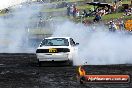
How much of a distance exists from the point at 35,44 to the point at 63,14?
8.55 metres

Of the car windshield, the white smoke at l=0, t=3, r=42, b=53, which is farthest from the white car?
the white smoke at l=0, t=3, r=42, b=53

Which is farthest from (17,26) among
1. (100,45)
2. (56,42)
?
(56,42)

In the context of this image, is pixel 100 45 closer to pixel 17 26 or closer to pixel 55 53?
pixel 55 53

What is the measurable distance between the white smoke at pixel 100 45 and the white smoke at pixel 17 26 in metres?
3.30

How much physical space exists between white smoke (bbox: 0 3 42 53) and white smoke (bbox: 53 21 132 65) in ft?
10.8

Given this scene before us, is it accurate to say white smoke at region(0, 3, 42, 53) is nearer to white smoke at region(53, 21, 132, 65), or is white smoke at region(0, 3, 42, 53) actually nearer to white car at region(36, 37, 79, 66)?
white smoke at region(53, 21, 132, 65)

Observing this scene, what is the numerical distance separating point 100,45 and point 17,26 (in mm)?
16419

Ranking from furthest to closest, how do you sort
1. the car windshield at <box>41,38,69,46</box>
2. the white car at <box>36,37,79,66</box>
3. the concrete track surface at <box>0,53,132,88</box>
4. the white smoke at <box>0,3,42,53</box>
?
the white smoke at <box>0,3,42,53</box>
the car windshield at <box>41,38,69,46</box>
the white car at <box>36,37,79,66</box>
the concrete track surface at <box>0,53,132,88</box>

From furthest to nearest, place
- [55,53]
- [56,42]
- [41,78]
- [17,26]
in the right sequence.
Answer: [17,26] < [56,42] < [55,53] < [41,78]

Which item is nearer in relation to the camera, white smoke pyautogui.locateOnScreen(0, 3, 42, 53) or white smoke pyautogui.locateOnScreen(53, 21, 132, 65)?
white smoke pyautogui.locateOnScreen(53, 21, 132, 65)

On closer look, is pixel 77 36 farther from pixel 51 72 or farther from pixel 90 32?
pixel 51 72

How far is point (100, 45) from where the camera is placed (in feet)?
93.8

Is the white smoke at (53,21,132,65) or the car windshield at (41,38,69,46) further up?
the car windshield at (41,38,69,46)

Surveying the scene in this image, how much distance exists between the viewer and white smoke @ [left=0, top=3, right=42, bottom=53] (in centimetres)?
3962
